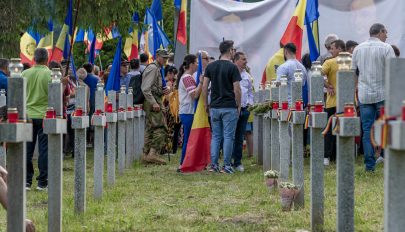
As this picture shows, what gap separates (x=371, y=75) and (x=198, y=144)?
4068 mm

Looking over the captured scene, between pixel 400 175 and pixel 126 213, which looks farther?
pixel 126 213

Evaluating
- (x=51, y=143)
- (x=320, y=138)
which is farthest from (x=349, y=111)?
(x=51, y=143)

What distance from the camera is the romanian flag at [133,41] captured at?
22.6m

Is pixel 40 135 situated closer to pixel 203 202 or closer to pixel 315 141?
pixel 203 202

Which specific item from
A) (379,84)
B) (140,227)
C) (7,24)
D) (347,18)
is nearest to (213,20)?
(347,18)

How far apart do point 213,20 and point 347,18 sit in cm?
321

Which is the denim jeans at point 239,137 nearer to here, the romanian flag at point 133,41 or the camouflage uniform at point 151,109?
the camouflage uniform at point 151,109

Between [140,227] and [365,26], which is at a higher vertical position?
[365,26]

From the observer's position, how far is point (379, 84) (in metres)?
13.7

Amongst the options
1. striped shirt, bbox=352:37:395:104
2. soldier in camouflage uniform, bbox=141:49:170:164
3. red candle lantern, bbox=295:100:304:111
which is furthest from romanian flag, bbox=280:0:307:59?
red candle lantern, bbox=295:100:304:111

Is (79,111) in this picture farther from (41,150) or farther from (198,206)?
(41,150)

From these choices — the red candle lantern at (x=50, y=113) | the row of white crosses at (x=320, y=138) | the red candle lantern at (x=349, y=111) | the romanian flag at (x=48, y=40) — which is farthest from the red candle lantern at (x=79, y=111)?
the romanian flag at (x=48, y=40)

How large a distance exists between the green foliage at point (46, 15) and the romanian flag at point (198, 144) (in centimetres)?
425

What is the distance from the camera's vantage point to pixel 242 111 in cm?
1691
